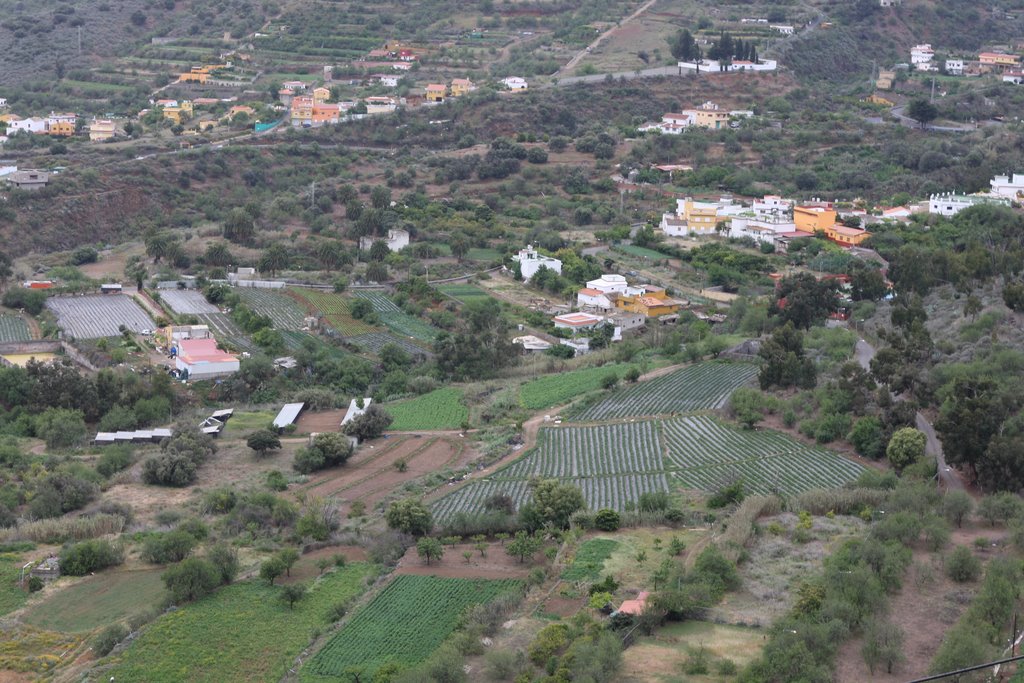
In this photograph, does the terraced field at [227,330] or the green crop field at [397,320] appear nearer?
the terraced field at [227,330]

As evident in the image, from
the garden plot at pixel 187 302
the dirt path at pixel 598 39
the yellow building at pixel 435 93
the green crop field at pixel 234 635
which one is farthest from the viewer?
the dirt path at pixel 598 39

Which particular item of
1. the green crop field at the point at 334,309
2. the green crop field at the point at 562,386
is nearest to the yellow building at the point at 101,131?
the green crop field at the point at 334,309

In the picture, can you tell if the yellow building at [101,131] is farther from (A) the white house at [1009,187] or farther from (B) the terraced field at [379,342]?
(A) the white house at [1009,187]

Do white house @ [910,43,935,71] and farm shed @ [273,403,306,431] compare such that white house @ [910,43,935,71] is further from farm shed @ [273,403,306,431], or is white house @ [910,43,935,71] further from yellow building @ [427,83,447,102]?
farm shed @ [273,403,306,431]

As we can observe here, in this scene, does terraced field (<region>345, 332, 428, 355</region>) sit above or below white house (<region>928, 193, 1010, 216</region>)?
below

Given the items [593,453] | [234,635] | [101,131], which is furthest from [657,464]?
[101,131]

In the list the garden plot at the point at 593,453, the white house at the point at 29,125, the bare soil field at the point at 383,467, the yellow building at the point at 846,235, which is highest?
the white house at the point at 29,125

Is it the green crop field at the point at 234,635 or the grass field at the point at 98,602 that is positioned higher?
the green crop field at the point at 234,635

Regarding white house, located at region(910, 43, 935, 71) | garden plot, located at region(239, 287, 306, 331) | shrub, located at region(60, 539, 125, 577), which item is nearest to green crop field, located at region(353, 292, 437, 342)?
garden plot, located at region(239, 287, 306, 331)
